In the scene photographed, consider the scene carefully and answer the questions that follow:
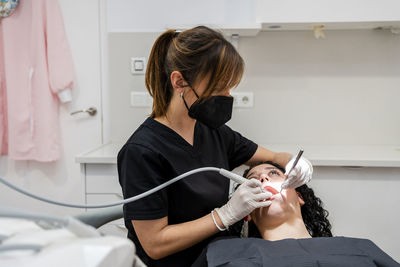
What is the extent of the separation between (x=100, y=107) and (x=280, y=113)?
1.18 meters

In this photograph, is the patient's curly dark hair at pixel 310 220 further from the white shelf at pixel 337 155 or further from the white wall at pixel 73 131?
the white wall at pixel 73 131

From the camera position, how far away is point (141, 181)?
101 cm

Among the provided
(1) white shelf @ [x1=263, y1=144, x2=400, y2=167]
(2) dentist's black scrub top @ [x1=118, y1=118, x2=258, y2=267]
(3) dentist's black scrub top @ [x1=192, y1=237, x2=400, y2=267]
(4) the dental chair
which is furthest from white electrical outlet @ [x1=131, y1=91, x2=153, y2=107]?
(4) the dental chair

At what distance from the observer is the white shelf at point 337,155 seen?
1.68 m

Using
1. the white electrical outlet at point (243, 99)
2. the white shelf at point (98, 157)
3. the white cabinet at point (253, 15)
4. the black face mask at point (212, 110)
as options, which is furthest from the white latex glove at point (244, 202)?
the white electrical outlet at point (243, 99)

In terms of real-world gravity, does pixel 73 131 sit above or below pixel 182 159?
below

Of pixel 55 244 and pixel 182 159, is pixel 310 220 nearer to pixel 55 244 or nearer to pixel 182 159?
pixel 182 159

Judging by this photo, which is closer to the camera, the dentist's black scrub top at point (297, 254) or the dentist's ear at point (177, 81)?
the dentist's black scrub top at point (297, 254)

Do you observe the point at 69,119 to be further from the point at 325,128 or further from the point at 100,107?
the point at 325,128

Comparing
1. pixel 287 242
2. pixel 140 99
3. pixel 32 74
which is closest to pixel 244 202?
pixel 287 242

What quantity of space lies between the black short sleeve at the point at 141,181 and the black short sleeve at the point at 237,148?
46 centimetres

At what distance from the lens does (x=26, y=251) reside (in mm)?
417

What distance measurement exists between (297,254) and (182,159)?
46cm

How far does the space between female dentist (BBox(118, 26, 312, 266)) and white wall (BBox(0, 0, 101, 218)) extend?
122cm
